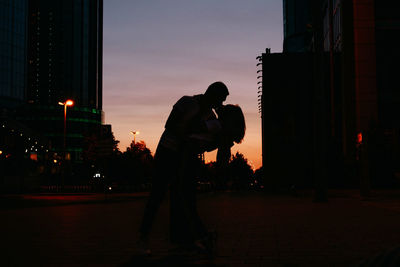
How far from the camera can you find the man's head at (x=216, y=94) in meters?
5.70

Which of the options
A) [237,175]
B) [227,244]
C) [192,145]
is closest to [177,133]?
[192,145]

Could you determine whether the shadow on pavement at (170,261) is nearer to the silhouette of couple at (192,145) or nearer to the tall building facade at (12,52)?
the silhouette of couple at (192,145)

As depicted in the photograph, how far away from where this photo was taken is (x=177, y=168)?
593 cm

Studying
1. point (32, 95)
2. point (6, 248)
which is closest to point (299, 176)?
point (6, 248)

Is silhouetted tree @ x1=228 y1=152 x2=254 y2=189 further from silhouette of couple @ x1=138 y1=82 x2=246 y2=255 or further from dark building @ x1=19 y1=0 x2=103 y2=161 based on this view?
dark building @ x1=19 y1=0 x2=103 y2=161

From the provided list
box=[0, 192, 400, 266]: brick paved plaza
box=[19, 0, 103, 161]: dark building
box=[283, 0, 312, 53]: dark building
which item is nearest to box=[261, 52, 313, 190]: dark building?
box=[0, 192, 400, 266]: brick paved plaza

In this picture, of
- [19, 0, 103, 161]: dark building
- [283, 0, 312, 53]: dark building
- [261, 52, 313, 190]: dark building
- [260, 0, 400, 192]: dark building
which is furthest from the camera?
[19, 0, 103, 161]: dark building

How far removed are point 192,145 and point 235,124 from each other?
513mm

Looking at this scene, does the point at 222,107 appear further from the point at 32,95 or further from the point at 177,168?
the point at 32,95

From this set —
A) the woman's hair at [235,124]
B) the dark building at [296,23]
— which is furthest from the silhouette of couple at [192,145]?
the dark building at [296,23]

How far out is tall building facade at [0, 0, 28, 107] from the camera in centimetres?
10062

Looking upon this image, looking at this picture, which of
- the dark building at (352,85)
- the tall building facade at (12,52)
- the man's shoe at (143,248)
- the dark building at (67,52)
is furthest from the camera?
the dark building at (67,52)

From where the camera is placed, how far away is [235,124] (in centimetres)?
539

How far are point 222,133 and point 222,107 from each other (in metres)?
0.30
